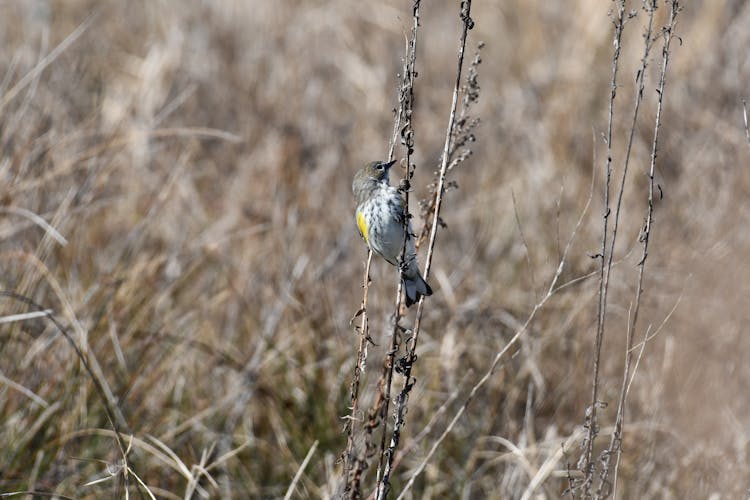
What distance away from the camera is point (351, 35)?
6680 mm

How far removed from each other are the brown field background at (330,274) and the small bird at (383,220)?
0.39m

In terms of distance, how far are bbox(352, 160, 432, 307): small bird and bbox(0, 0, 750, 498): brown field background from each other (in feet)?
1.27

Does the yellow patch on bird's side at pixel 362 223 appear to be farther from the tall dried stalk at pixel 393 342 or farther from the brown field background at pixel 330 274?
the tall dried stalk at pixel 393 342

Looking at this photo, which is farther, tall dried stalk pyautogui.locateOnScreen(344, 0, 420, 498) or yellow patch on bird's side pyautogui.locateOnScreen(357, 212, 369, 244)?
yellow patch on bird's side pyautogui.locateOnScreen(357, 212, 369, 244)

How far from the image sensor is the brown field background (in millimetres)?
3256

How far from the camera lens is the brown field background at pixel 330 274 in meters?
3.26

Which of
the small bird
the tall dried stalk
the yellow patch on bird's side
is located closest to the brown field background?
the tall dried stalk

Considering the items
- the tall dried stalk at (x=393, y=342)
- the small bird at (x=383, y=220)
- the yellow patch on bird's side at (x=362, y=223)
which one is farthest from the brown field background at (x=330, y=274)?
the yellow patch on bird's side at (x=362, y=223)

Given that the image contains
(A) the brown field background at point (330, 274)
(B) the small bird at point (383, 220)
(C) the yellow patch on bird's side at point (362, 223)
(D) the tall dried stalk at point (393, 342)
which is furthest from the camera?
(A) the brown field background at point (330, 274)

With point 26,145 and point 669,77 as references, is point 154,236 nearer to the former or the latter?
point 26,145

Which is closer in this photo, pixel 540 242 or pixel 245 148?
pixel 540 242

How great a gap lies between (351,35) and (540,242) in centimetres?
Result: 275

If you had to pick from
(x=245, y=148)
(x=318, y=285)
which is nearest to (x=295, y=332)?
(x=318, y=285)

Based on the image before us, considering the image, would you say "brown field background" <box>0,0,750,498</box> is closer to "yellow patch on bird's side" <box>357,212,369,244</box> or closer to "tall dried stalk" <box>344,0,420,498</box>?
"tall dried stalk" <box>344,0,420,498</box>
